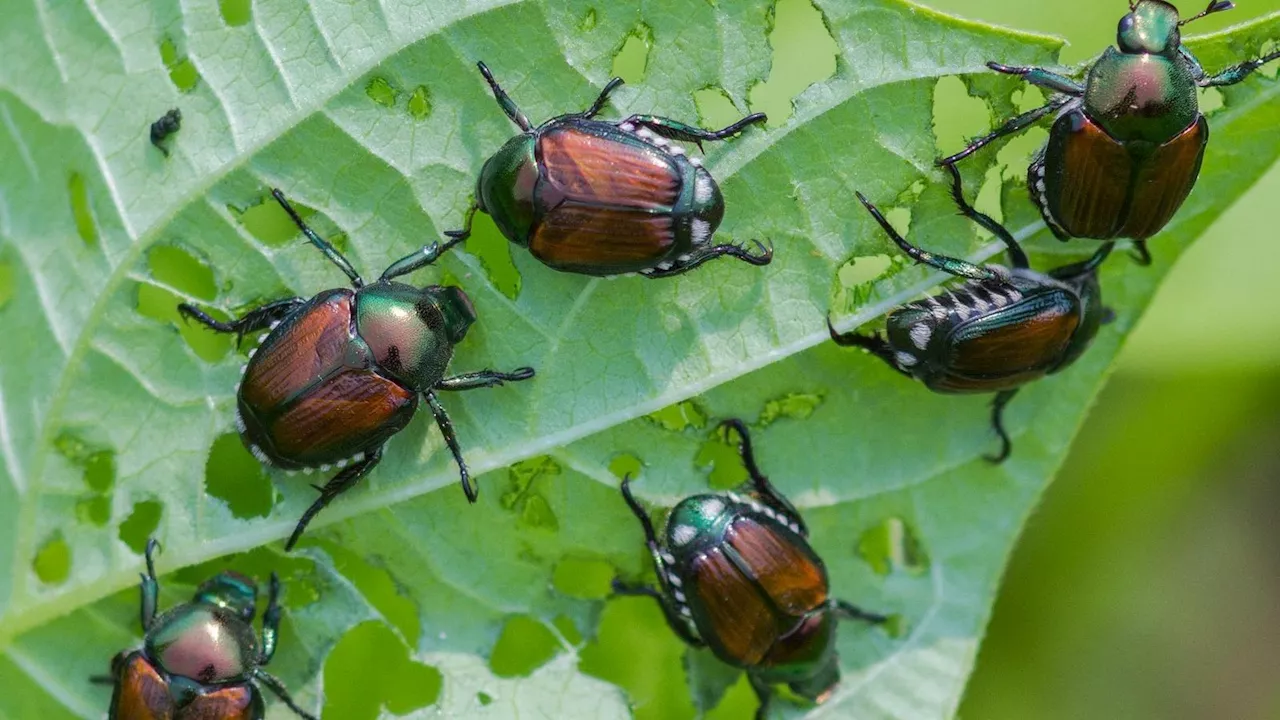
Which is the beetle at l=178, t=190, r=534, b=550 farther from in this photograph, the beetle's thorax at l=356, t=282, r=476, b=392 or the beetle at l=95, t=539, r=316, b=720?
the beetle at l=95, t=539, r=316, b=720

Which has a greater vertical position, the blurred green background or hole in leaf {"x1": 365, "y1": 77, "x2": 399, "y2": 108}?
hole in leaf {"x1": 365, "y1": 77, "x2": 399, "y2": 108}

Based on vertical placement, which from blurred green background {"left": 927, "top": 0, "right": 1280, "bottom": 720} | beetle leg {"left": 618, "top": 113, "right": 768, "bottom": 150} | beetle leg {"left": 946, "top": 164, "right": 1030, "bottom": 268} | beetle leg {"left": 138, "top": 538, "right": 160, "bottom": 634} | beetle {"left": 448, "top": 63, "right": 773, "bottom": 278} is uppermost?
beetle leg {"left": 618, "top": 113, "right": 768, "bottom": 150}

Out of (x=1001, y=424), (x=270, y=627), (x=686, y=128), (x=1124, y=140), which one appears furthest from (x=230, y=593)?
(x=1124, y=140)

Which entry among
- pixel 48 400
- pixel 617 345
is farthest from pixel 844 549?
pixel 48 400

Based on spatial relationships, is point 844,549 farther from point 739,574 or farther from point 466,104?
point 466,104

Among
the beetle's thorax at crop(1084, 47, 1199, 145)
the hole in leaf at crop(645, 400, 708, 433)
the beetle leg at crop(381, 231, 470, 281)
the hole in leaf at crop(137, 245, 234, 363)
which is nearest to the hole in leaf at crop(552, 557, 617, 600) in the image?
the hole in leaf at crop(645, 400, 708, 433)

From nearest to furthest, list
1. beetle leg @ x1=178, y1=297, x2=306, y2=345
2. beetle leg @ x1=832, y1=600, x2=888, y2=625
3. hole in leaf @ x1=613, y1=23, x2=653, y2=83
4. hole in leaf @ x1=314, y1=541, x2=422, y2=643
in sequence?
hole in leaf @ x1=613, y1=23, x2=653, y2=83
beetle leg @ x1=178, y1=297, x2=306, y2=345
hole in leaf @ x1=314, y1=541, x2=422, y2=643
beetle leg @ x1=832, y1=600, x2=888, y2=625

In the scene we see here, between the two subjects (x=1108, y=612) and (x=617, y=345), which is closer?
(x=617, y=345)
